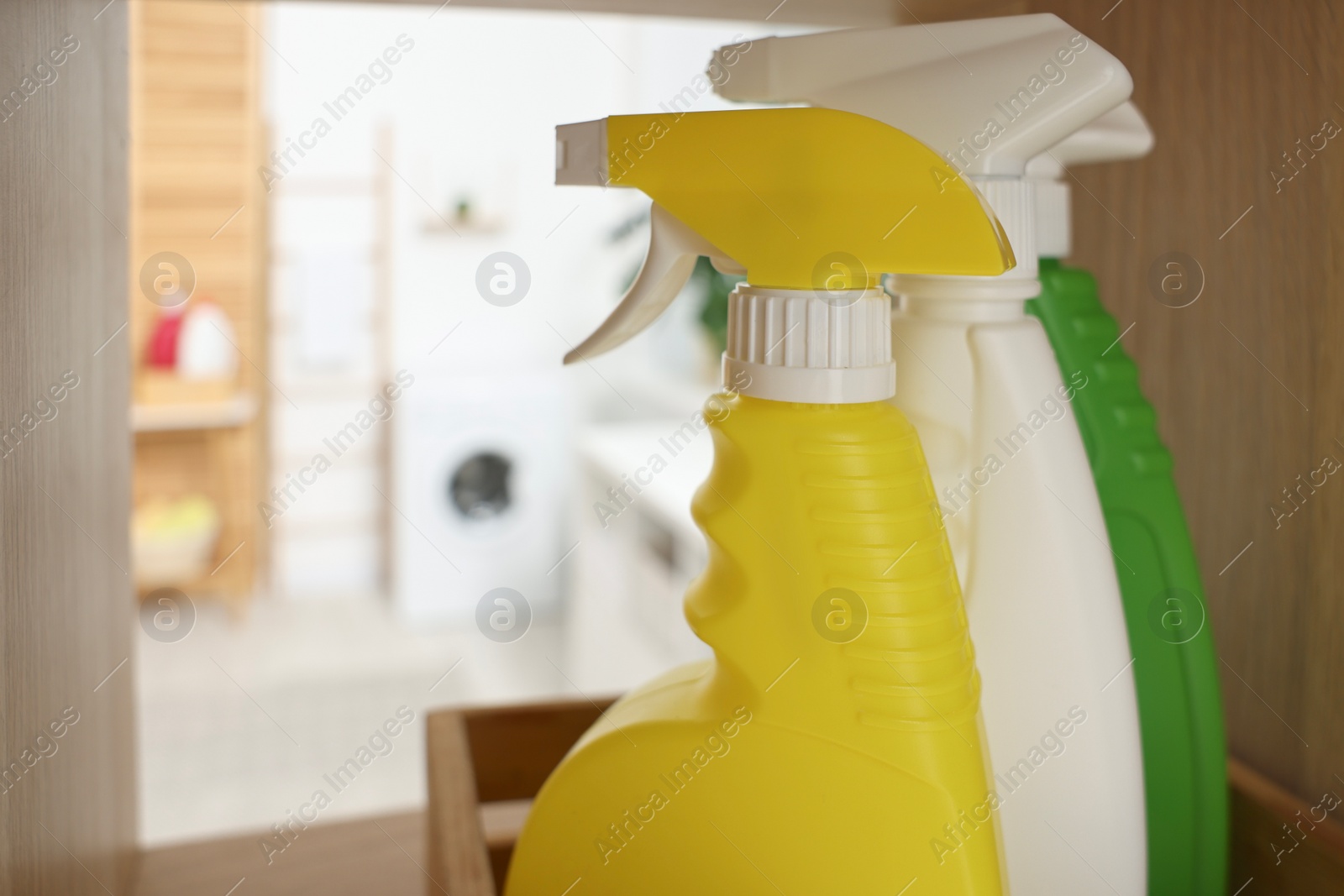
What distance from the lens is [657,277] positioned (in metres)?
0.38

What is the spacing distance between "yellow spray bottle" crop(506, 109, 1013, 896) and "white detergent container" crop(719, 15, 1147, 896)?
0.04 meters

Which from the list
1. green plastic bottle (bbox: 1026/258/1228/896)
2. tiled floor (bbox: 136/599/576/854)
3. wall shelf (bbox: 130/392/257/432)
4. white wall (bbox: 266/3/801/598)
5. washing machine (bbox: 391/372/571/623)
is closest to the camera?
green plastic bottle (bbox: 1026/258/1228/896)

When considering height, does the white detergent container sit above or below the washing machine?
above

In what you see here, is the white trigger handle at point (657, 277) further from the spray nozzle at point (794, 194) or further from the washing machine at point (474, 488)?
the washing machine at point (474, 488)

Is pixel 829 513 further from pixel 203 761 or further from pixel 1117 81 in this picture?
pixel 203 761

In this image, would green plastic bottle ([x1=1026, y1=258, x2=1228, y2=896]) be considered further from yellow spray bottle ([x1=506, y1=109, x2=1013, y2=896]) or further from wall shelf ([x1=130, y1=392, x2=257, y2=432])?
wall shelf ([x1=130, y1=392, x2=257, y2=432])

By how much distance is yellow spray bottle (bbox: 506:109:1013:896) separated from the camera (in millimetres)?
335

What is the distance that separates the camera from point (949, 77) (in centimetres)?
38

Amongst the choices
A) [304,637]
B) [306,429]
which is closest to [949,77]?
[304,637]

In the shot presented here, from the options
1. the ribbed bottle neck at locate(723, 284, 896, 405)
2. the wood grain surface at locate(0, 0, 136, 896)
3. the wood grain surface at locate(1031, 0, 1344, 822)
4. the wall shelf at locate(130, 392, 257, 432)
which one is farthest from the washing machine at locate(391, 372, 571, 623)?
the ribbed bottle neck at locate(723, 284, 896, 405)

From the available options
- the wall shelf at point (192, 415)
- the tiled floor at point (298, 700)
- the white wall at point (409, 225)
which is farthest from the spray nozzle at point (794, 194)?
the wall shelf at point (192, 415)

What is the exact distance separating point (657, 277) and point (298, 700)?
2.75m

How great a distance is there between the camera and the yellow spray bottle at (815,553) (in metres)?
0.33

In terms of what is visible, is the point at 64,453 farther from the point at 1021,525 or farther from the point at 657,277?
the point at 1021,525
